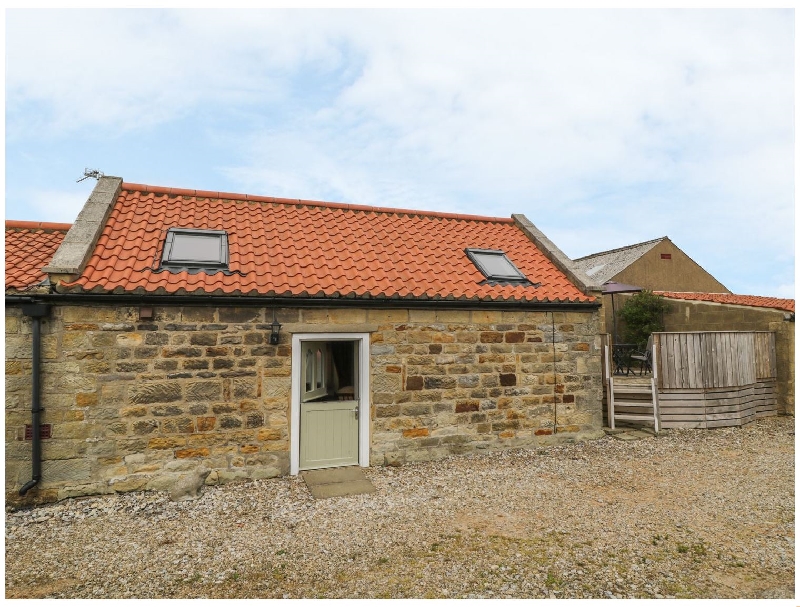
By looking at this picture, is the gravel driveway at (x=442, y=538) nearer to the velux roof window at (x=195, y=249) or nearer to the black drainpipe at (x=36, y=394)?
the black drainpipe at (x=36, y=394)

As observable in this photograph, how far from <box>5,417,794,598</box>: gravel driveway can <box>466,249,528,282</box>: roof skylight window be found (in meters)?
3.41

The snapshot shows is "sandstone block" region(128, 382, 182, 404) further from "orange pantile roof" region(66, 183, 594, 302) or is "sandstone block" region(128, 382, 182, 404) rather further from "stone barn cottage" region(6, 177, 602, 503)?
"orange pantile roof" region(66, 183, 594, 302)

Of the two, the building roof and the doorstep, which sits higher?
the building roof

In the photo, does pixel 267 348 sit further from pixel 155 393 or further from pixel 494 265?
pixel 494 265

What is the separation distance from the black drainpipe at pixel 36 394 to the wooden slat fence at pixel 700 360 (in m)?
10.8

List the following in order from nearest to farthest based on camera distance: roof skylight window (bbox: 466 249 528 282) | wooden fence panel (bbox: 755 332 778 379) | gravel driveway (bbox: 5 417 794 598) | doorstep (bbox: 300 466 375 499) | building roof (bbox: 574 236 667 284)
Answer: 1. gravel driveway (bbox: 5 417 794 598)
2. doorstep (bbox: 300 466 375 499)
3. roof skylight window (bbox: 466 249 528 282)
4. wooden fence panel (bbox: 755 332 778 379)
5. building roof (bbox: 574 236 667 284)

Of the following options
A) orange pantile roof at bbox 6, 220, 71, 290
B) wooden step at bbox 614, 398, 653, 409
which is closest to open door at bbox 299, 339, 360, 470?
orange pantile roof at bbox 6, 220, 71, 290

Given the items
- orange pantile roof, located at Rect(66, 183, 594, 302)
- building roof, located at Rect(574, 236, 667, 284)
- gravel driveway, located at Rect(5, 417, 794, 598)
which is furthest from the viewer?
building roof, located at Rect(574, 236, 667, 284)

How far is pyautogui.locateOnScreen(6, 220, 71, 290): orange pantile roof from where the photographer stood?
6.32 meters

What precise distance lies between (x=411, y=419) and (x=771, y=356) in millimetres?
9370

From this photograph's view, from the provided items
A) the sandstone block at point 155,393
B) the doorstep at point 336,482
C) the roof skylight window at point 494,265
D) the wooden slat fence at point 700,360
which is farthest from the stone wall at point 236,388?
the wooden slat fence at point 700,360

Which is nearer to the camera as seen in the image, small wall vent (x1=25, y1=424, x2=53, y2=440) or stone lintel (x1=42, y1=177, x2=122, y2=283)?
small wall vent (x1=25, y1=424, x2=53, y2=440)

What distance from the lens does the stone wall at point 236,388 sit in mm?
6059

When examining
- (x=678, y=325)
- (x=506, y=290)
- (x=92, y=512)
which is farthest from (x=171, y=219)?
(x=678, y=325)
